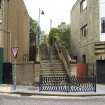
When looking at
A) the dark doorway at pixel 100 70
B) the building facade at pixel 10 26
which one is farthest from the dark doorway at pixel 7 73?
the dark doorway at pixel 100 70

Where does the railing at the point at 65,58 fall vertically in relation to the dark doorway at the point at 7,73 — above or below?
above

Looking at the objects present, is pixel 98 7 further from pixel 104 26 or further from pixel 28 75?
pixel 28 75

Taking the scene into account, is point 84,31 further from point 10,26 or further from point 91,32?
point 10,26

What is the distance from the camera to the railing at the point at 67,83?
25609mm

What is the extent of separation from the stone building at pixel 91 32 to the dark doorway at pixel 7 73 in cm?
853

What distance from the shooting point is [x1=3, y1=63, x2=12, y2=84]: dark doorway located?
31.4 metres

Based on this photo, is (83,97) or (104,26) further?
(104,26)

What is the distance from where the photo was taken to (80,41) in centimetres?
4456

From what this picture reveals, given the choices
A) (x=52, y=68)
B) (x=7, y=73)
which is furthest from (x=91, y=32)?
(x=7, y=73)

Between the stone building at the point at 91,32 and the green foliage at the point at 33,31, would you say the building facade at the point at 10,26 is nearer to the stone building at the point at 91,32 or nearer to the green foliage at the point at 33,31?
the stone building at the point at 91,32

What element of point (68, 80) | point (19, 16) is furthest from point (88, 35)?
point (68, 80)

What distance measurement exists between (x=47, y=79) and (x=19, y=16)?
17822mm

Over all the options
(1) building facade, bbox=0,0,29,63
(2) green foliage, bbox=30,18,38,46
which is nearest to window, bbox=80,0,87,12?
(1) building facade, bbox=0,0,29,63

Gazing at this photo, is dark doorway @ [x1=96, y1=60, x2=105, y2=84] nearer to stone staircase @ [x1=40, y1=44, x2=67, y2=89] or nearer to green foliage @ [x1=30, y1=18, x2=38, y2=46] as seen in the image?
stone staircase @ [x1=40, y1=44, x2=67, y2=89]
